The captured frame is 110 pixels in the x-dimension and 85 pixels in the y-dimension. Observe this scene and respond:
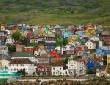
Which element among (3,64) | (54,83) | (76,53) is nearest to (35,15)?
(76,53)

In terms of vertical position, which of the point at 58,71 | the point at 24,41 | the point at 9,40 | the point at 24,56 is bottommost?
the point at 58,71

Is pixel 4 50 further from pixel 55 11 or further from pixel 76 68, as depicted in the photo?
pixel 55 11

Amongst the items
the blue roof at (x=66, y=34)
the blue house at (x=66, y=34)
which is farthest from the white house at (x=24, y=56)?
the blue roof at (x=66, y=34)

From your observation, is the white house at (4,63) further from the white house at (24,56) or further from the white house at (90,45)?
the white house at (90,45)

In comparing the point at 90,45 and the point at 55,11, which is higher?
the point at 55,11

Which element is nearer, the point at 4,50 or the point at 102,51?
the point at 102,51

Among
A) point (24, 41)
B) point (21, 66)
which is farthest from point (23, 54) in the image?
point (24, 41)

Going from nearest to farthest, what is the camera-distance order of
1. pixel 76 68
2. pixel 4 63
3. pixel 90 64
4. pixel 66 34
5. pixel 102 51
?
pixel 76 68
pixel 90 64
pixel 4 63
pixel 102 51
pixel 66 34

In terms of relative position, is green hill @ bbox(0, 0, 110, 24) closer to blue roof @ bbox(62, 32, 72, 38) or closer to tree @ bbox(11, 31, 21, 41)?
blue roof @ bbox(62, 32, 72, 38)
